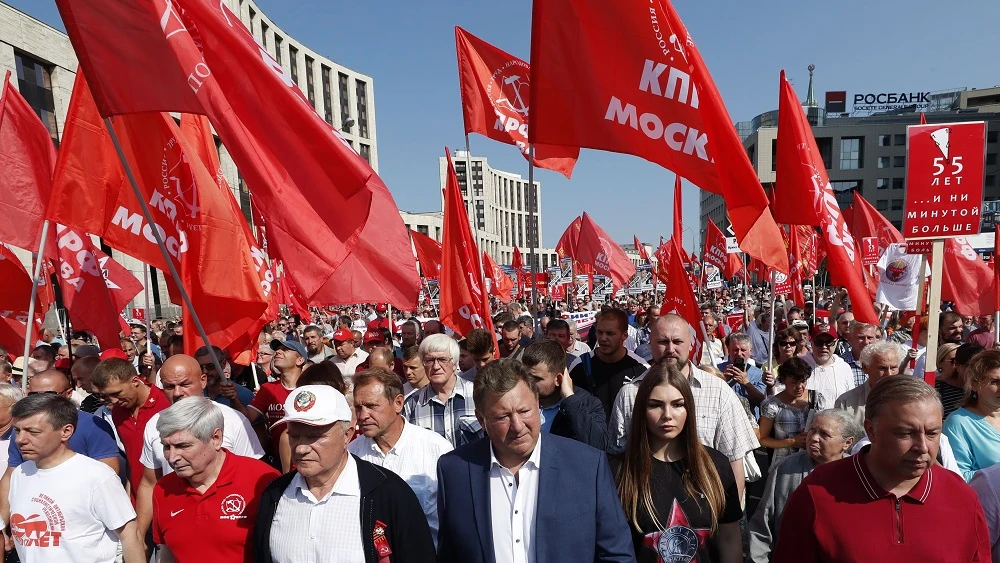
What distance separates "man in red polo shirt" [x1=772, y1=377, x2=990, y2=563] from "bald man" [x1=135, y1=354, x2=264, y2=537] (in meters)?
2.68

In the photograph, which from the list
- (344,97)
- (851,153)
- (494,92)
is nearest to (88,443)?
(494,92)

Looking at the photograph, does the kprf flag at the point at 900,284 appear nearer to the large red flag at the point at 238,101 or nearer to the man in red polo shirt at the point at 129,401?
the large red flag at the point at 238,101

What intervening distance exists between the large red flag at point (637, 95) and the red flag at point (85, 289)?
4.60m

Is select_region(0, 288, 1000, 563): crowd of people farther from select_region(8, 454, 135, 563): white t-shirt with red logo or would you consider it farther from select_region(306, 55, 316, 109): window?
select_region(306, 55, 316, 109): window

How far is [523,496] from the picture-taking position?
2676 mm

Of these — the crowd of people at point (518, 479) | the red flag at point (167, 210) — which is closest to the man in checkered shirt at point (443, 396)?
the crowd of people at point (518, 479)

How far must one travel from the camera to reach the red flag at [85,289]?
21.1ft

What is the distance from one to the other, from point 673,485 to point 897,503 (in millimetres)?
912

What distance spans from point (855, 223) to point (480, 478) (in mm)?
13664

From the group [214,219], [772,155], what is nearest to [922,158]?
[214,219]

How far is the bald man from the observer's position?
3531 millimetres

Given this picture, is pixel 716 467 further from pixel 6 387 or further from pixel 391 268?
pixel 6 387

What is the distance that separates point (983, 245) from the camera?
3131 centimetres

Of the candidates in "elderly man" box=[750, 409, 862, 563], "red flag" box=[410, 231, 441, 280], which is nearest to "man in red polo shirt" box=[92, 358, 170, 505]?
"elderly man" box=[750, 409, 862, 563]
